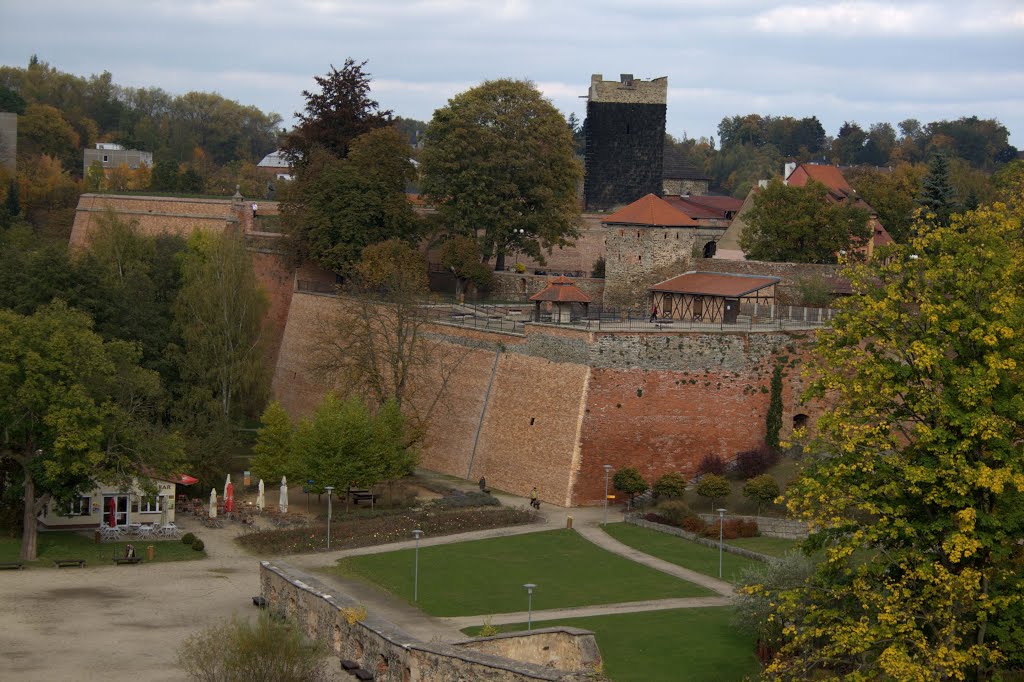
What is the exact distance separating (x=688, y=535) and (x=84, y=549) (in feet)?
51.6

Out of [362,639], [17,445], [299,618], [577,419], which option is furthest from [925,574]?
[17,445]

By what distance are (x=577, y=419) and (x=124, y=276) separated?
63.0ft

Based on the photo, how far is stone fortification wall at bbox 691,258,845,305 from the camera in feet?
153

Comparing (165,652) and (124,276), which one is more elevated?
(124,276)

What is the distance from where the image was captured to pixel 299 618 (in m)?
27.3

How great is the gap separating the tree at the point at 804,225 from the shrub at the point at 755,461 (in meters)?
11.8

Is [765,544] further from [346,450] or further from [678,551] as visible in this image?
[346,450]

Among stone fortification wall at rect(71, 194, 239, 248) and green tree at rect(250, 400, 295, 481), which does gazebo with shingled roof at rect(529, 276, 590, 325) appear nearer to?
green tree at rect(250, 400, 295, 481)

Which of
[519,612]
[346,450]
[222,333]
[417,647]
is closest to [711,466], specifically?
[346,450]

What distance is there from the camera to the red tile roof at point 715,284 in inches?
1741

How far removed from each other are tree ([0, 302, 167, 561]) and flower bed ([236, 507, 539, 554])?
3.70 metres

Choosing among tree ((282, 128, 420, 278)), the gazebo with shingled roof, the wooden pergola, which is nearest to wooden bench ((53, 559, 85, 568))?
the gazebo with shingled roof

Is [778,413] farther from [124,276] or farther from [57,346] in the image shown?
[124,276]

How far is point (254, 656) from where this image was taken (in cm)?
2236
